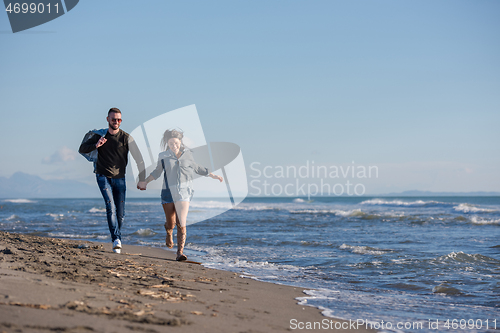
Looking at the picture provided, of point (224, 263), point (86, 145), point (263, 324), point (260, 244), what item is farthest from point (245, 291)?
point (260, 244)

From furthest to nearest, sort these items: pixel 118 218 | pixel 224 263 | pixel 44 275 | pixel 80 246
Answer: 1. pixel 224 263
2. pixel 80 246
3. pixel 118 218
4. pixel 44 275

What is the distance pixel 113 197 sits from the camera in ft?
18.7

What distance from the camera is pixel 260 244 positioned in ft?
32.1

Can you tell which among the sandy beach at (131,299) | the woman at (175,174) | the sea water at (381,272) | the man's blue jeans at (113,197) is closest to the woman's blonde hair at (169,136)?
the woman at (175,174)

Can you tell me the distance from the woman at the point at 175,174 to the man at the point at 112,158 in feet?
1.17

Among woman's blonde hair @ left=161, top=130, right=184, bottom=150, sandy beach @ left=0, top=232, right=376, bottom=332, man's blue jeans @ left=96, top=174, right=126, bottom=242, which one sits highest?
woman's blonde hair @ left=161, top=130, right=184, bottom=150

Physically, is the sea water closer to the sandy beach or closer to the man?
the sandy beach

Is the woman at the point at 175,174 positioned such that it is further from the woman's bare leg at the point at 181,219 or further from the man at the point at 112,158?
the man at the point at 112,158

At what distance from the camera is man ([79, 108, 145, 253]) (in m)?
5.46

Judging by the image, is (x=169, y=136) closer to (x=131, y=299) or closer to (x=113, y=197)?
(x=113, y=197)

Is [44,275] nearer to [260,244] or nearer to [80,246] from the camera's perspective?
[80,246]

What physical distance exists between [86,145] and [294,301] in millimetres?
3666

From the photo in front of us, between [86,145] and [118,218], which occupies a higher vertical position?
[86,145]

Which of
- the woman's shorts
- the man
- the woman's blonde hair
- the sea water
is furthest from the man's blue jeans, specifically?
the sea water
